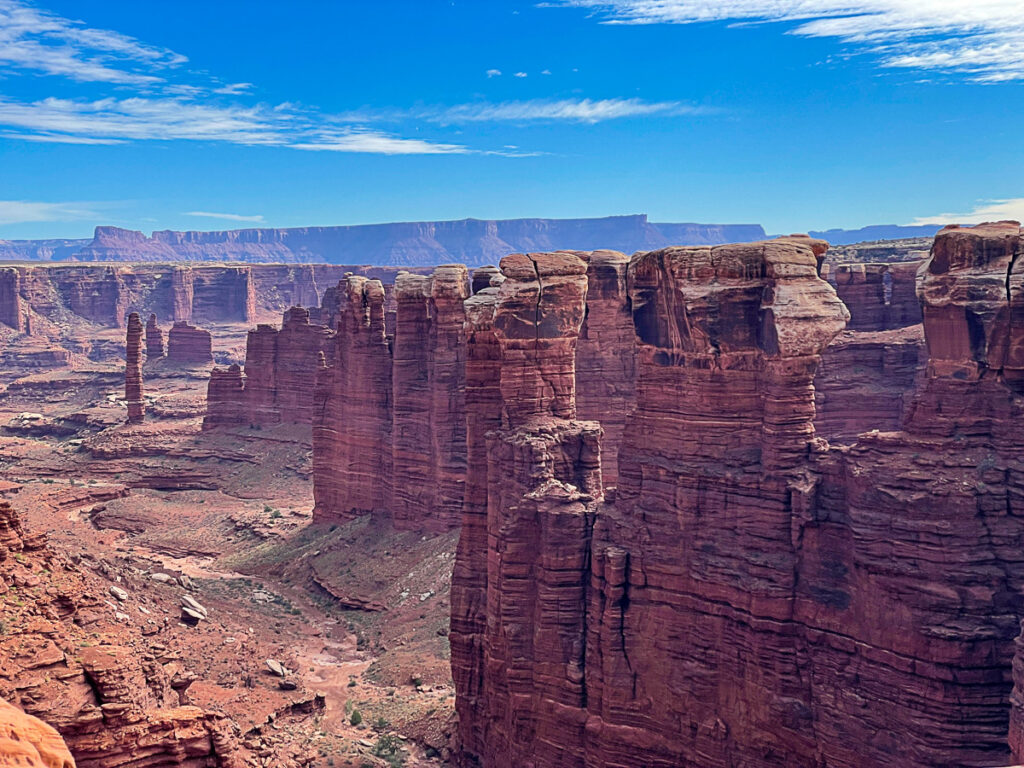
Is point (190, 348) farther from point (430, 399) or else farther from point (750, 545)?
point (750, 545)

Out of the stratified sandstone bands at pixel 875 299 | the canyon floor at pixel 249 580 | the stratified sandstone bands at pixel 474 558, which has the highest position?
the stratified sandstone bands at pixel 875 299

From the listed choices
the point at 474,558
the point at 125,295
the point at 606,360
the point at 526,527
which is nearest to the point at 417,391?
the point at 606,360

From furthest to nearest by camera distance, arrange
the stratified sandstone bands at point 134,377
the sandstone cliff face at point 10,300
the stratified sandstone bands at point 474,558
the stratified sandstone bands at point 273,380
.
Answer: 1. the sandstone cliff face at point 10,300
2. the stratified sandstone bands at point 134,377
3. the stratified sandstone bands at point 273,380
4. the stratified sandstone bands at point 474,558

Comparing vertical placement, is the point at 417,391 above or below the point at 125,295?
below

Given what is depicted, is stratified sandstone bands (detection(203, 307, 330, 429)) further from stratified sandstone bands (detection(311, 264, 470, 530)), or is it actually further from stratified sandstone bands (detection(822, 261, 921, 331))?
stratified sandstone bands (detection(822, 261, 921, 331))

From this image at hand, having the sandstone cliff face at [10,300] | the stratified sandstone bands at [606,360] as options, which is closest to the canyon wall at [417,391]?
the stratified sandstone bands at [606,360]

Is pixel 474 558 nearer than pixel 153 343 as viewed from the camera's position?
Yes

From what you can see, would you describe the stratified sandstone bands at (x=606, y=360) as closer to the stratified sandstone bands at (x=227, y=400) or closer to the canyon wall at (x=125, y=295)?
the stratified sandstone bands at (x=227, y=400)

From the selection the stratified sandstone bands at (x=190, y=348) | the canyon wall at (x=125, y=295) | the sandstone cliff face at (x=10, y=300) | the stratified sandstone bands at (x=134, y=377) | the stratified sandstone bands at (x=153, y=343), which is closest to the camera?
the stratified sandstone bands at (x=134, y=377)
